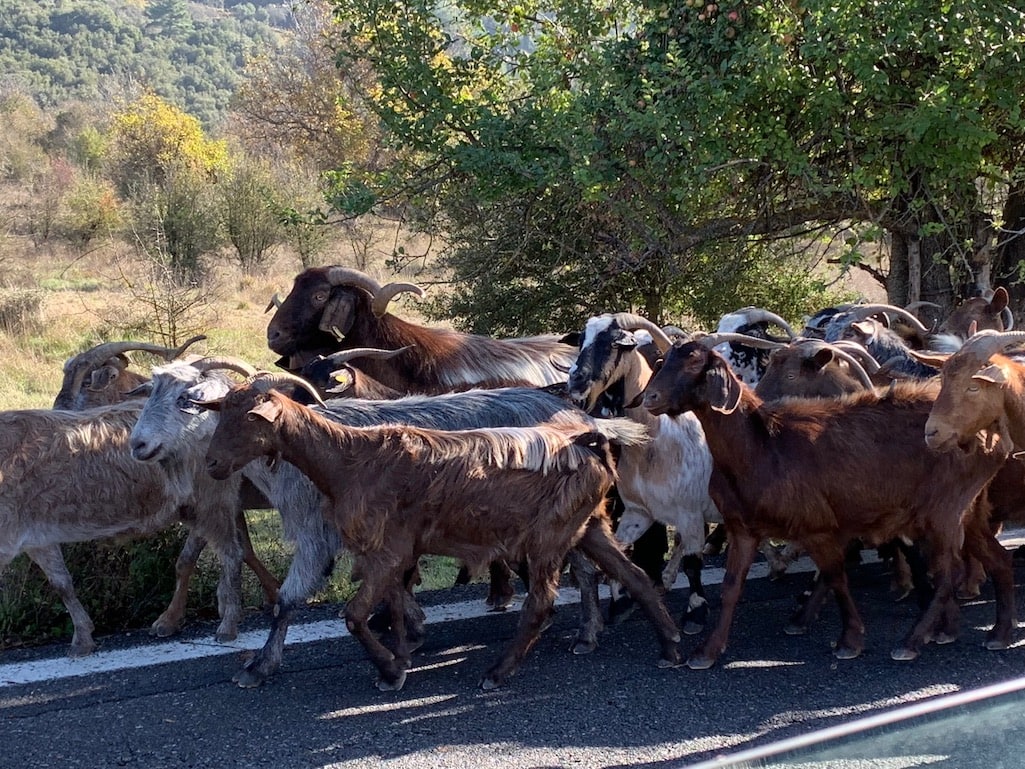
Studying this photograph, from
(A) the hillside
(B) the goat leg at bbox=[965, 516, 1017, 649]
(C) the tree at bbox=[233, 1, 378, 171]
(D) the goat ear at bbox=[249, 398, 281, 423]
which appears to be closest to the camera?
(D) the goat ear at bbox=[249, 398, 281, 423]

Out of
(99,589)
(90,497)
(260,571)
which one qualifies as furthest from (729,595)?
(99,589)

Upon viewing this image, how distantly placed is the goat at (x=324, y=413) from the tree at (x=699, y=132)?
2877 mm

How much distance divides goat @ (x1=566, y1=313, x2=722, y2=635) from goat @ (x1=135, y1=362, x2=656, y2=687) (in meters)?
0.37

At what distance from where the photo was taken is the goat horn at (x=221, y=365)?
289 inches

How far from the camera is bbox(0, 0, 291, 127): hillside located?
258ft

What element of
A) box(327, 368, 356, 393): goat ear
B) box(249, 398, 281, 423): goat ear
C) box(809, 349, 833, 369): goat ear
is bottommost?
box(809, 349, 833, 369): goat ear

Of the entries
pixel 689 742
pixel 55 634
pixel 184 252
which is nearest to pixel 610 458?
pixel 689 742

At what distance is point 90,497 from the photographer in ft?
23.1

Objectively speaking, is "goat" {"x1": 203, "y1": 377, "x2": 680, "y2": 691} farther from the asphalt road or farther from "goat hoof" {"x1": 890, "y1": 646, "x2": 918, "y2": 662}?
"goat hoof" {"x1": 890, "y1": 646, "x2": 918, "y2": 662}

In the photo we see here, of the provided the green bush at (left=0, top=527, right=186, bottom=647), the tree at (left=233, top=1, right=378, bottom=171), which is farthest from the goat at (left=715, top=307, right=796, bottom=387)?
the tree at (left=233, top=1, right=378, bottom=171)

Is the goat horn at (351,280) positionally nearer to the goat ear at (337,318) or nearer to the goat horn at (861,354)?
the goat ear at (337,318)

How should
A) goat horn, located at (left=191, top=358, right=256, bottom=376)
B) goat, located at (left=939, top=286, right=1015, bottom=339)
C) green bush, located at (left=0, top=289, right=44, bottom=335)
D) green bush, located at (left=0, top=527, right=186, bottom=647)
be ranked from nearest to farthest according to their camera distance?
green bush, located at (left=0, top=527, right=186, bottom=647), goat horn, located at (left=191, top=358, right=256, bottom=376), goat, located at (left=939, top=286, right=1015, bottom=339), green bush, located at (left=0, top=289, right=44, bottom=335)

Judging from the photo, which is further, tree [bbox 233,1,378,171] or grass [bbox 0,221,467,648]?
tree [bbox 233,1,378,171]

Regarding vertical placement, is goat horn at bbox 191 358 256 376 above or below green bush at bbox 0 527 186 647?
above
